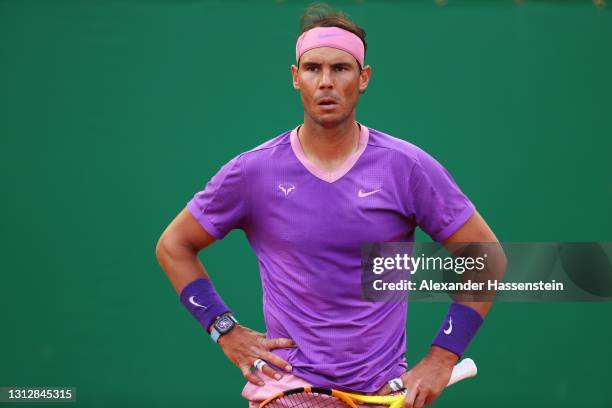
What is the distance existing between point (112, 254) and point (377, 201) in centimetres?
259

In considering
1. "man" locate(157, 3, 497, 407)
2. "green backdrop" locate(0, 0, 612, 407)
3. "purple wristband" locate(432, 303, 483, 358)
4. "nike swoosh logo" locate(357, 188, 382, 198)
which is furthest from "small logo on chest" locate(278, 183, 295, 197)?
"green backdrop" locate(0, 0, 612, 407)

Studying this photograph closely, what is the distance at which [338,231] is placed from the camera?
133 inches

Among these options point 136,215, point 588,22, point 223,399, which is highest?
point 588,22

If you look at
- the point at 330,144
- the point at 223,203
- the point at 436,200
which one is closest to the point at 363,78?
the point at 330,144

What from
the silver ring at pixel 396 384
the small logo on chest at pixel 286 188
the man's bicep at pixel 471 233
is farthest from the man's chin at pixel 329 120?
the silver ring at pixel 396 384

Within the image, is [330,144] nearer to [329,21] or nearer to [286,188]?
[286,188]

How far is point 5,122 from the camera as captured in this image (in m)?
5.64

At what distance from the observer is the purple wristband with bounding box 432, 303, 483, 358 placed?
11.3 feet

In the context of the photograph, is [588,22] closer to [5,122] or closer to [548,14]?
[548,14]

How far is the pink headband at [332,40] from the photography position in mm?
3521

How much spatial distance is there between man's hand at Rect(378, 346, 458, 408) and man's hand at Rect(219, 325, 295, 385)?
0.36 meters

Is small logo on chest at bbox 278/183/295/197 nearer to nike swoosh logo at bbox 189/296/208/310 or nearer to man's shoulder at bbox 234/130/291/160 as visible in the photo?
man's shoulder at bbox 234/130/291/160

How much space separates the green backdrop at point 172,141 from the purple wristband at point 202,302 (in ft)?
6.23

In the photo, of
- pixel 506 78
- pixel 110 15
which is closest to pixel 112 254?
pixel 110 15
